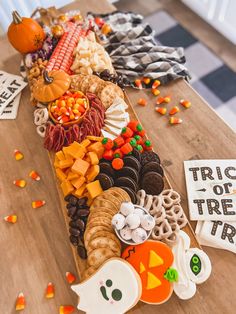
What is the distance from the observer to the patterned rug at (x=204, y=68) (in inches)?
106

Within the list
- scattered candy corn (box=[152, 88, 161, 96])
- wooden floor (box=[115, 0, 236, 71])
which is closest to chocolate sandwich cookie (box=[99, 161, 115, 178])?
scattered candy corn (box=[152, 88, 161, 96])

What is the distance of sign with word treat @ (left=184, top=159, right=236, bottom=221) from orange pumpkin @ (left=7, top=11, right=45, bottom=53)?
50.6 inches

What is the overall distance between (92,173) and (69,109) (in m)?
0.42

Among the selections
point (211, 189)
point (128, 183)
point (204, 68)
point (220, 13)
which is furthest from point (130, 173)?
point (220, 13)

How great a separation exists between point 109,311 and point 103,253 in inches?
8.9

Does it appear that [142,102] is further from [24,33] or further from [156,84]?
[24,33]

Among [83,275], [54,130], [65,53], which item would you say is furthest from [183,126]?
[83,275]

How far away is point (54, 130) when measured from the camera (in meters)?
1.71

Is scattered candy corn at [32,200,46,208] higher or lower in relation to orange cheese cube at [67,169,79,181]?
lower

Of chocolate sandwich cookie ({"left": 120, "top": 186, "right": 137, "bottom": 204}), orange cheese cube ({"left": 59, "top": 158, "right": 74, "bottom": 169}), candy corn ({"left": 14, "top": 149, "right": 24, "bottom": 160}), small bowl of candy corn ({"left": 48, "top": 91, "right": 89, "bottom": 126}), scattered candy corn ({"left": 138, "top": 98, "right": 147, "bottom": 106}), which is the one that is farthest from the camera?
scattered candy corn ({"left": 138, "top": 98, "right": 147, "bottom": 106})

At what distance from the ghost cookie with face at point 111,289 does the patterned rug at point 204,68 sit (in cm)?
176

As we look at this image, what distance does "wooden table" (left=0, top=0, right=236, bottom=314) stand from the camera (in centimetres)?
139

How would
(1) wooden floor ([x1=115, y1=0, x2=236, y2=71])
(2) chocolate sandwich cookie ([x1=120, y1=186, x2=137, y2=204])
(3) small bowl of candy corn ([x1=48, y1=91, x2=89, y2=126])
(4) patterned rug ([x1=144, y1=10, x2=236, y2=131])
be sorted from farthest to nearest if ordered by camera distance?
(1) wooden floor ([x1=115, y1=0, x2=236, y2=71])
(4) patterned rug ([x1=144, y1=10, x2=236, y2=131])
(3) small bowl of candy corn ([x1=48, y1=91, x2=89, y2=126])
(2) chocolate sandwich cookie ([x1=120, y1=186, x2=137, y2=204])

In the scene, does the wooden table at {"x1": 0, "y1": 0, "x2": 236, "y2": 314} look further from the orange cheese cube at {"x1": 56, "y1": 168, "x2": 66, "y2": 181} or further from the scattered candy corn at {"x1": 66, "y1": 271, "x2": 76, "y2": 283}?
the orange cheese cube at {"x1": 56, "y1": 168, "x2": 66, "y2": 181}
